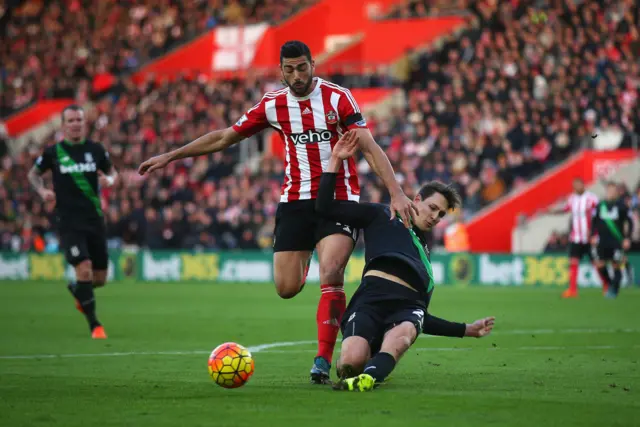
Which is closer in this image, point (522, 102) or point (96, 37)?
point (522, 102)

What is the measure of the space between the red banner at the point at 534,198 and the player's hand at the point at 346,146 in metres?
20.5

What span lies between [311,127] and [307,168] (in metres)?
0.31

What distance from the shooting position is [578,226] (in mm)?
21906

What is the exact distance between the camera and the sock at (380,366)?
304 inches

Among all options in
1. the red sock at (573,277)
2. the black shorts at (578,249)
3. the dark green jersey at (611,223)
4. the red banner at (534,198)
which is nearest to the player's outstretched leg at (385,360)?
the red sock at (573,277)

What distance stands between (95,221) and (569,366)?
19.6 ft

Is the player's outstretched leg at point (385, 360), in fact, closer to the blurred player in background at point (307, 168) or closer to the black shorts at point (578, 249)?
the blurred player in background at point (307, 168)

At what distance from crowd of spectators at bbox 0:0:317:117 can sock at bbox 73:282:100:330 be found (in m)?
28.0

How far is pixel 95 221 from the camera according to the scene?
526 inches

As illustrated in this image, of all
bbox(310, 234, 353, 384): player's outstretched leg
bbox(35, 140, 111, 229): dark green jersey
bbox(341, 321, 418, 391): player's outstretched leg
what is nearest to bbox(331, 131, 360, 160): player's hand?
bbox(310, 234, 353, 384): player's outstretched leg

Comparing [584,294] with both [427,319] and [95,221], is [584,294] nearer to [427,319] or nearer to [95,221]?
[95,221]

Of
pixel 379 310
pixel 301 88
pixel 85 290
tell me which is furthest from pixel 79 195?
pixel 379 310

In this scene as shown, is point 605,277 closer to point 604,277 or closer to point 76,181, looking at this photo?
point 604,277

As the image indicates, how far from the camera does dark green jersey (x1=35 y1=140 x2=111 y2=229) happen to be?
43.5 ft
